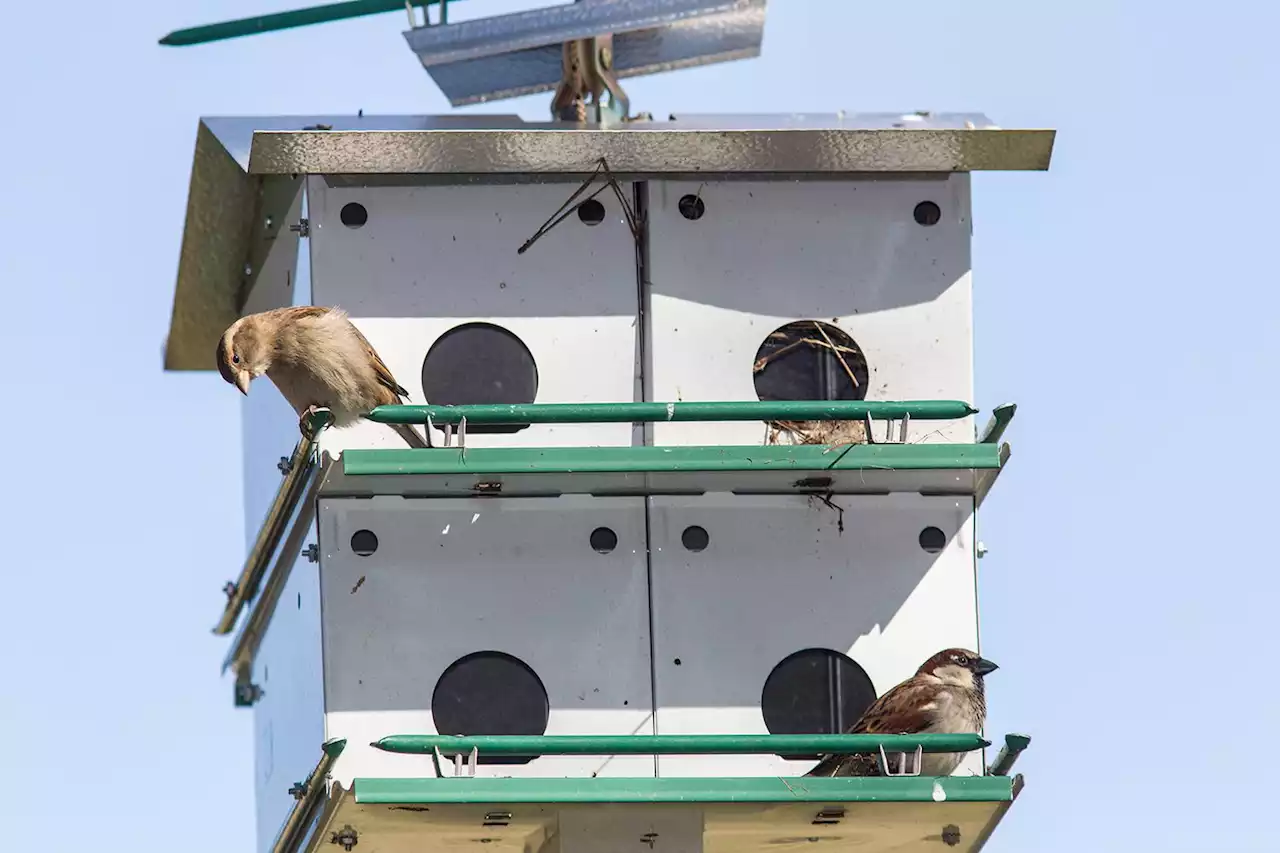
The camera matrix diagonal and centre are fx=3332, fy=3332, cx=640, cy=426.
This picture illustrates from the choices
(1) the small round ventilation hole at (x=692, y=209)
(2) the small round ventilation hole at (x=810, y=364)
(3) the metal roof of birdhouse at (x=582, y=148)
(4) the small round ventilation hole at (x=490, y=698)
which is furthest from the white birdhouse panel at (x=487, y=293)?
(4) the small round ventilation hole at (x=490, y=698)

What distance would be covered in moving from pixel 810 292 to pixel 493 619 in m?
1.86

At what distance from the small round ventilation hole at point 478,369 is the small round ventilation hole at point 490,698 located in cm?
105

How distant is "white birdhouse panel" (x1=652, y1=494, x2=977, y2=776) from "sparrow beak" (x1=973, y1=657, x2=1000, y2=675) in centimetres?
20

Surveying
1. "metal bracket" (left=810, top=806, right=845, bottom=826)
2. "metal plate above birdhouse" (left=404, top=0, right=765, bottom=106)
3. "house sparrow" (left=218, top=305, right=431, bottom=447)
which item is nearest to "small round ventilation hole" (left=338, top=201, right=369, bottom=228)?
"house sparrow" (left=218, top=305, right=431, bottom=447)

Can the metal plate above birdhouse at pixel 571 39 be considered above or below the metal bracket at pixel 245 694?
above

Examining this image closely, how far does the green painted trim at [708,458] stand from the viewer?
41.0ft

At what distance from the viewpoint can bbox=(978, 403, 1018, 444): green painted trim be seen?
41.3 feet

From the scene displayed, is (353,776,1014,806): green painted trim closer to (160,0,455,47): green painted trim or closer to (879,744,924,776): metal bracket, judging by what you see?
(879,744,924,776): metal bracket

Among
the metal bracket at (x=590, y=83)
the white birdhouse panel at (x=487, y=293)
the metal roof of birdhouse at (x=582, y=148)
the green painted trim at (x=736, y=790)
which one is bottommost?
the green painted trim at (x=736, y=790)

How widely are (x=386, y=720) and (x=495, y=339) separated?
162cm

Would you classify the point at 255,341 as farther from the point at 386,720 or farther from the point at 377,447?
the point at 386,720

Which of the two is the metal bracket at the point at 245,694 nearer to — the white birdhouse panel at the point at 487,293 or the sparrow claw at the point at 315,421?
the white birdhouse panel at the point at 487,293

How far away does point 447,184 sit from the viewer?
1345 centimetres

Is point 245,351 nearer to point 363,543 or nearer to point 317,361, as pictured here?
point 317,361
